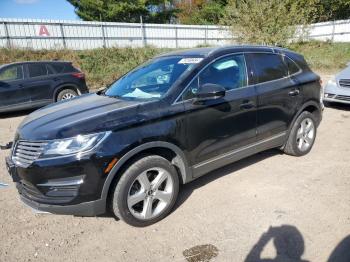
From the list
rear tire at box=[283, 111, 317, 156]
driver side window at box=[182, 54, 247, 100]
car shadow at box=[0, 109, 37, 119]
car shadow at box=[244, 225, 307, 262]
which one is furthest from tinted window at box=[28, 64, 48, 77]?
car shadow at box=[244, 225, 307, 262]

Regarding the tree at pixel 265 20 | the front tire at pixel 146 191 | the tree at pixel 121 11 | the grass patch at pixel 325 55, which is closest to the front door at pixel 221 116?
the front tire at pixel 146 191

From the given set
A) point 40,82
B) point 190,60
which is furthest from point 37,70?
point 190,60

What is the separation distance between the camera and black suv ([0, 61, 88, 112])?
29.8 feet

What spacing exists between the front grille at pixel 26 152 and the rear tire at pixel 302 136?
353cm

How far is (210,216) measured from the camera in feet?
11.2

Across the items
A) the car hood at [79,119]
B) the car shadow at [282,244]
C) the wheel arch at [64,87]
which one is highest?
the car hood at [79,119]

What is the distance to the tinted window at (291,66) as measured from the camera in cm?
463

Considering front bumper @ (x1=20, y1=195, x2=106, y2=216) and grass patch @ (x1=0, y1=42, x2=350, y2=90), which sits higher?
grass patch @ (x1=0, y1=42, x2=350, y2=90)

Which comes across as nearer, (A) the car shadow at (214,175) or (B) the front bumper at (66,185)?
(B) the front bumper at (66,185)

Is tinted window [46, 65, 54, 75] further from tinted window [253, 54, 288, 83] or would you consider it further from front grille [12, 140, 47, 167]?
tinted window [253, 54, 288, 83]

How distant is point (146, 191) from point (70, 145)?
0.90 m

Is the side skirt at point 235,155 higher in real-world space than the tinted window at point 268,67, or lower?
lower

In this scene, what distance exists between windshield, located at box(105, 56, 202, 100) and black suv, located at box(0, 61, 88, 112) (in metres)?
6.18

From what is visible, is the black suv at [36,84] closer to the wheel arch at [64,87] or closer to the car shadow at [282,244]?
the wheel arch at [64,87]
